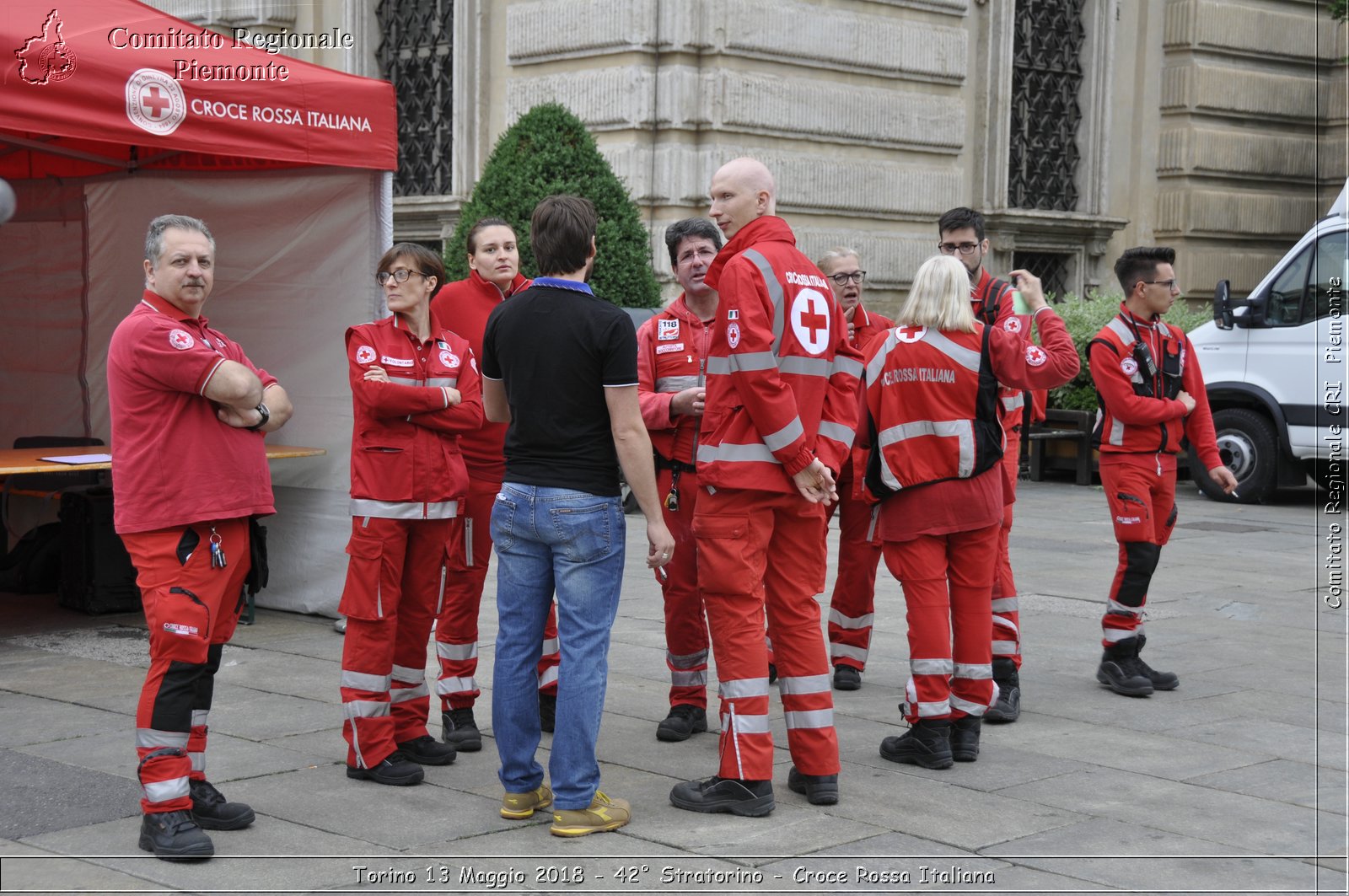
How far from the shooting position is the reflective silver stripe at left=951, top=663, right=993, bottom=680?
20.0 feet

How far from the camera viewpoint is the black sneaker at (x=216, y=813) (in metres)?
5.04

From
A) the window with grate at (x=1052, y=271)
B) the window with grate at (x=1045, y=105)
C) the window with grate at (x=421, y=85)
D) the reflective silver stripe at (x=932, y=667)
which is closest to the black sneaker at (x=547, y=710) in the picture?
the reflective silver stripe at (x=932, y=667)

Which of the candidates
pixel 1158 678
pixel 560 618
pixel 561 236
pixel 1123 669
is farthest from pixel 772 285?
pixel 1158 678

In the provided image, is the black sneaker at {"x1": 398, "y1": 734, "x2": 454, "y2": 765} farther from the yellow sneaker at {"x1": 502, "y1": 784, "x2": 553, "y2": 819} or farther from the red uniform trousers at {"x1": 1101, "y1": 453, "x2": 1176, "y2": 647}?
the red uniform trousers at {"x1": 1101, "y1": 453, "x2": 1176, "y2": 647}

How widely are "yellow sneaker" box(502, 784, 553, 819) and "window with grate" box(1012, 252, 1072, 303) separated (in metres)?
14.8

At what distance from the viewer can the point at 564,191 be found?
13727mm

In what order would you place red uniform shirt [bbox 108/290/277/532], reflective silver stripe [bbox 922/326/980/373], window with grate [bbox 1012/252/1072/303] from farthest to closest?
1. window with grate [bbox 1012/252/1072/303]
2. reflective silver stripe [bbox 922/326/980/373]
3. red uniform shirt [bbox 108/290/277/532]

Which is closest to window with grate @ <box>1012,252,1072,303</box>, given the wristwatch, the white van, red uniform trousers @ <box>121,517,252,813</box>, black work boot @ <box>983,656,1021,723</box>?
the white van

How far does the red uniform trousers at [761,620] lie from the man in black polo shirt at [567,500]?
0.29 meters

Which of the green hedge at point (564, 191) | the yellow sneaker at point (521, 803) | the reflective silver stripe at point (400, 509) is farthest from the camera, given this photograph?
the green hedge at point (564, 191)

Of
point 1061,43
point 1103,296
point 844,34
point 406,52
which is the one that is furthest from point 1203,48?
point 406,52

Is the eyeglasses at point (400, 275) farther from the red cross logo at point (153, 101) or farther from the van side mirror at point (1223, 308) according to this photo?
the van side mirror at point (1223, 308)

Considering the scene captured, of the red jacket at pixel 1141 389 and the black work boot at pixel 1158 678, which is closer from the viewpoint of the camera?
the red jacket at pixel 1141 389

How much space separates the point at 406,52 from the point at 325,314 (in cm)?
990
